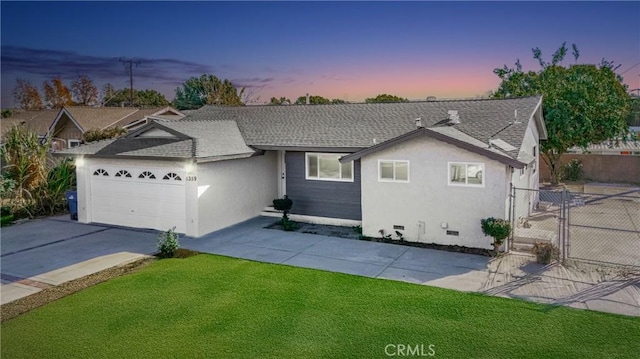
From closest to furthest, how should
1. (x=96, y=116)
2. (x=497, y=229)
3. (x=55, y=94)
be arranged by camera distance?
(x=497, y=229) → (x=96, y=116) → (x=55, y=94)

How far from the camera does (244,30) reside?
21.1m

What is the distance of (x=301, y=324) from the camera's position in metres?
7.72

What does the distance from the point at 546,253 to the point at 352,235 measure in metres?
5.71

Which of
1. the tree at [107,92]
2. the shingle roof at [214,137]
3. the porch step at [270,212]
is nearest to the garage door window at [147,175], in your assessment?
the shingle roof at [214,137]

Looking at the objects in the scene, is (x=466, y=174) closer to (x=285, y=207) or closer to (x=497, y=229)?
(x=497, y=229)

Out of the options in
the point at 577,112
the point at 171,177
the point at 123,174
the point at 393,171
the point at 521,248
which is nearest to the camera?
the point at 521,248

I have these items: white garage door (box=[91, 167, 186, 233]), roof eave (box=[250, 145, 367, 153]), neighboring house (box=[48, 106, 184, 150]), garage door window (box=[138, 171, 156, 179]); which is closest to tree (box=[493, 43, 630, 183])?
roof eave (box=[250, 145, 367, 153])

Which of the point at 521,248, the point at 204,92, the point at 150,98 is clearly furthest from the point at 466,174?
the point at 150,98

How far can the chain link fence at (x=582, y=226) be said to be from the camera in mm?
11078

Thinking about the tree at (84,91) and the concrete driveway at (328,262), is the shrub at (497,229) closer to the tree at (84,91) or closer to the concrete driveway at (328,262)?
the concrete driveway at (328,262)

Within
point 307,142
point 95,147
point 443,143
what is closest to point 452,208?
point 443,143

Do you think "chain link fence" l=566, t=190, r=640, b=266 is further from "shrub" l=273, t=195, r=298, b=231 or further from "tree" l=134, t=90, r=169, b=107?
"tree" l=134, t=90, r=169, b=107

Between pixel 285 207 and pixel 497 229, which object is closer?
pixel 497 229

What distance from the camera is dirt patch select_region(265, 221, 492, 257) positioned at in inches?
478
